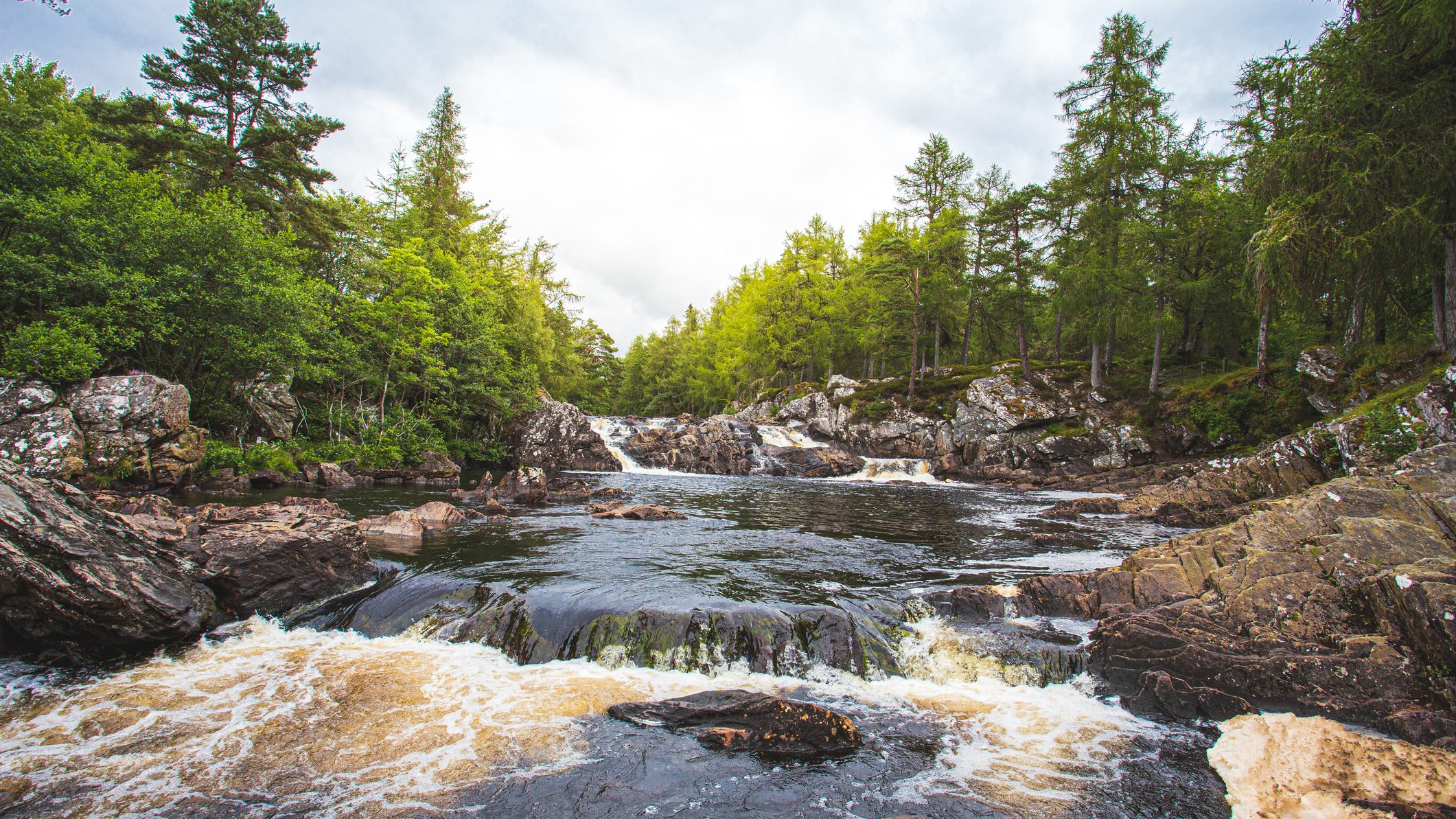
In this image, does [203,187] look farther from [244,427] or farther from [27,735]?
[27,735]

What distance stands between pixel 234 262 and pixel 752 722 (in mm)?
20547

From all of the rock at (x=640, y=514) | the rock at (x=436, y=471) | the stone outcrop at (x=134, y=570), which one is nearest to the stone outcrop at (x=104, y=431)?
the rock at (x=436, y=471)

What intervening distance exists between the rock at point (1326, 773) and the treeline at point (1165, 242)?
48.0ft

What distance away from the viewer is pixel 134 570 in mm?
5996

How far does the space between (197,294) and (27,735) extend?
16.8m

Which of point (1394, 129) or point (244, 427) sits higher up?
point (1394, 129)

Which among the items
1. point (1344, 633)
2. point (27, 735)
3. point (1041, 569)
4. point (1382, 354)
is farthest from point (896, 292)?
point (27, 735)

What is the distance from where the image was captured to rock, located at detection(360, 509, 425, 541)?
37.8 feet

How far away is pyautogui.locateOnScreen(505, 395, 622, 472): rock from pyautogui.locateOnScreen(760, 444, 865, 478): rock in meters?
9.17

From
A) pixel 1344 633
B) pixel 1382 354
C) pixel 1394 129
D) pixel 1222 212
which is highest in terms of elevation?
pixel 1222 212

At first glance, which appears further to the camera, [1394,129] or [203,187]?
[203,187]

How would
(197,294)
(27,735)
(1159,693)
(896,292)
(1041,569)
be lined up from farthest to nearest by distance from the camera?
(896,292) → (197,294) → (1041,569) → (1159,693) → (27,735)

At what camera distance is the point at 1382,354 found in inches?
635

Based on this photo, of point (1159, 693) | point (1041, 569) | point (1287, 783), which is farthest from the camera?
point (1041, 569)
